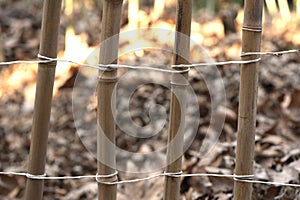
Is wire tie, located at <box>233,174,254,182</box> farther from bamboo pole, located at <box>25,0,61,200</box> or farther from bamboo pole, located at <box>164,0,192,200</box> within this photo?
bamboo pole, located at <box>25,0,61,200</box>

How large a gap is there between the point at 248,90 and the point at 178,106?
0.57ft

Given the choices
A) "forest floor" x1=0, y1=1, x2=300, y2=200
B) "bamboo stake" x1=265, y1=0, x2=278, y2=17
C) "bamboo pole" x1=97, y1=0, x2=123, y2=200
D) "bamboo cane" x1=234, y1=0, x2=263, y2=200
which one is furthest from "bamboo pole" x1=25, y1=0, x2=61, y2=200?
"bamboo stake" x1=265, y1=0, x2=278, y2=17

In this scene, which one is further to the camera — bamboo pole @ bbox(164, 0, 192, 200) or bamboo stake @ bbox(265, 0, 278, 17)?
bamboo stake @ bbox(265, 0, 278, 17)

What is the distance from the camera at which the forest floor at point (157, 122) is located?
200 centimetres

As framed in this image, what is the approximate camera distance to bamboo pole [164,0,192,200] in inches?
50.2

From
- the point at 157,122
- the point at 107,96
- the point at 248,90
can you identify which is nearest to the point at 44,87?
the point at 107,96

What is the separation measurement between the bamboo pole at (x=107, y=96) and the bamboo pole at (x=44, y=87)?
0.41 feet

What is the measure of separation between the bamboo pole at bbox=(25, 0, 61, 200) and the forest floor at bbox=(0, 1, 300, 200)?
23 centimetres

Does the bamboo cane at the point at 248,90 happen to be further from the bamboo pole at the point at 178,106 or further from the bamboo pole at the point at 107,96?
the bamboo pole at the point at 107,96

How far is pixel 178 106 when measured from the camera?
4.29 feet

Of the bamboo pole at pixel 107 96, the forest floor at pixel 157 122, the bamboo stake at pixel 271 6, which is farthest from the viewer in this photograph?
the bamboo stake at pixel 271 6

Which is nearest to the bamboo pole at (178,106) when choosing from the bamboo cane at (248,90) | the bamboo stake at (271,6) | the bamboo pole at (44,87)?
the bamboo cane at (248,90)

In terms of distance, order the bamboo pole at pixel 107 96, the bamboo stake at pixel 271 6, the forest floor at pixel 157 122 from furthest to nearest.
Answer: the bamboo stake at pixel 271 6 < the forest floor at pixel 157 122 < the bamboo pole at pixel 107 96

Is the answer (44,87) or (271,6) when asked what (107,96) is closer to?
(44,87)
